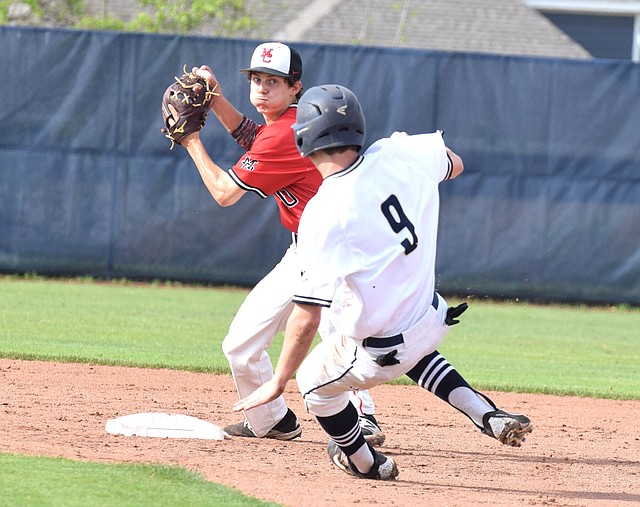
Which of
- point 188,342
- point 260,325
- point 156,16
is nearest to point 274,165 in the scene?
point 260,325

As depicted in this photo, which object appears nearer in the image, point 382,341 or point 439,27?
point 382,341

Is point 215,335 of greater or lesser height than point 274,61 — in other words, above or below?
below

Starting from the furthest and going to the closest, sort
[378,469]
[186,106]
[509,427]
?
[186,106] < [378,469] < [509,427]

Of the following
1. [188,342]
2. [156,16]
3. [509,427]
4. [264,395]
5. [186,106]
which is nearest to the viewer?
[264,395]

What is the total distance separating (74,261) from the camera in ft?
38.1

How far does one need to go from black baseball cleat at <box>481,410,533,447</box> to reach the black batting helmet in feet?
4.02

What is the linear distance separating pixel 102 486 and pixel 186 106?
6.42ft

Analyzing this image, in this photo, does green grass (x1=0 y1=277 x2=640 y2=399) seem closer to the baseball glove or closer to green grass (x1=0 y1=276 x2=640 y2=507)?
green grass (x1=0 y1=276 x2=640 y2=507)

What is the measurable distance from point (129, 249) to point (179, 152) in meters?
1.14

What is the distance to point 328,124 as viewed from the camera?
4102mm

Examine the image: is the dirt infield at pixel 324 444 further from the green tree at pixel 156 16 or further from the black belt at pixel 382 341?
the green tree at pixel 156 16

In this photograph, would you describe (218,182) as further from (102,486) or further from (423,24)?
(423,24)

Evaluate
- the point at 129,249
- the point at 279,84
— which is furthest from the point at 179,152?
the point at 279,84

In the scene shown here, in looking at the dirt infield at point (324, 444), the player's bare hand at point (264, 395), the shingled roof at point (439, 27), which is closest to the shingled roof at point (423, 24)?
the shingled roof at point (439, 27)
